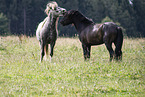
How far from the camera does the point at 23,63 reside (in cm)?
947

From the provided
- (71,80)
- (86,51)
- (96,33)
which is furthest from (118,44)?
(71,80)

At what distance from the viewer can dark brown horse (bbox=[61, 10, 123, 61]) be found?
8.89 metres

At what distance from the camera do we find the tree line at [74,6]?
48.2 metres

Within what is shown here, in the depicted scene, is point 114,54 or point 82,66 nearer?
point 82,66

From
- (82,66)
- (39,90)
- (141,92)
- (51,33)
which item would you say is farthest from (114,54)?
(39,90)

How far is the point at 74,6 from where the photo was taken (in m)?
55.0

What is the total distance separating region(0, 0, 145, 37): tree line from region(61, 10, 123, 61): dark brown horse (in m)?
36.2

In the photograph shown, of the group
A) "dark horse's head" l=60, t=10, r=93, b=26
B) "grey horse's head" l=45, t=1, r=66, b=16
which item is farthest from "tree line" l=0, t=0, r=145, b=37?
"grey horse's head" l=45, t=1, r=66, b=16

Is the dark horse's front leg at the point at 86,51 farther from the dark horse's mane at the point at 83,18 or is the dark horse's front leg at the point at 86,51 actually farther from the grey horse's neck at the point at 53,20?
the grey horse's neck at the point at 53,20

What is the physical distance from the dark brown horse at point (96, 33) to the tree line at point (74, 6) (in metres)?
36.2

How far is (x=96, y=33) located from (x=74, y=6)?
153ft

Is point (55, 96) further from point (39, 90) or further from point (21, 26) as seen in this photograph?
point (21, 26)

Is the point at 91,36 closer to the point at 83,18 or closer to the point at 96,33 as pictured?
the point at 96,33

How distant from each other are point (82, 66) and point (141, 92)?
2.92 meters
